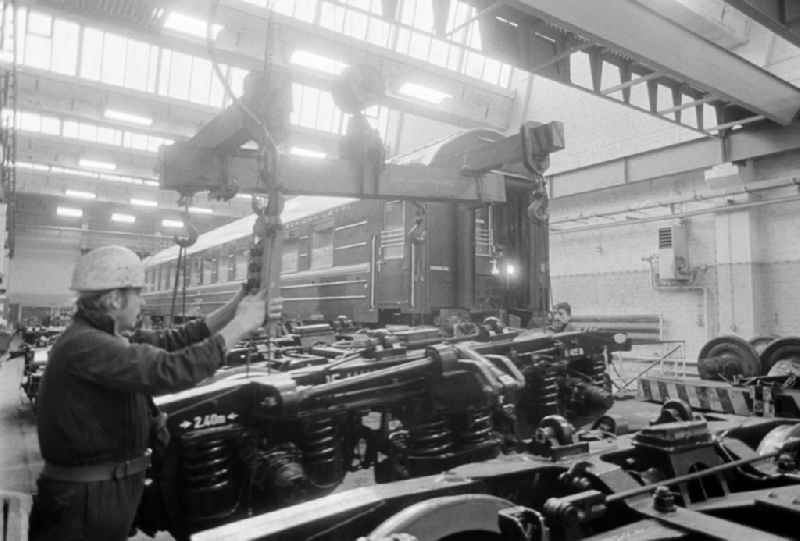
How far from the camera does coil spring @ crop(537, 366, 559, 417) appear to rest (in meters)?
4.20

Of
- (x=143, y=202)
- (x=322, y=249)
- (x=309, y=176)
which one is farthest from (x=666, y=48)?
(x=143, y=202)

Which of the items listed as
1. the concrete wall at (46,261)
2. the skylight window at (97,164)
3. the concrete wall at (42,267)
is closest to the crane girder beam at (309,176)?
the skylight window at (97,164)

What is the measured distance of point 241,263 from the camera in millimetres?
11000

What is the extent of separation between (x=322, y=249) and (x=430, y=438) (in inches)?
206

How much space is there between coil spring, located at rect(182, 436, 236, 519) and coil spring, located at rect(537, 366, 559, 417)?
240cm

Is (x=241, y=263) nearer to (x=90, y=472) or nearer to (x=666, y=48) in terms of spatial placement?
(x=666, y=48)

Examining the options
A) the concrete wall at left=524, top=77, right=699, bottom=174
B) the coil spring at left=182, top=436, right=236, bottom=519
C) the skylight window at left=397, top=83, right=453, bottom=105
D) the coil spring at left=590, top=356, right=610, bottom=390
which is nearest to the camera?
the coil spring at left=182, top=436, right=236, bottom=519

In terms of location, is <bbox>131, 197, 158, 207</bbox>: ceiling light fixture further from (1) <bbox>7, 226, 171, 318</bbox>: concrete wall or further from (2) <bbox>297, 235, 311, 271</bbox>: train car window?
(2) <bbox>297, 235, 311, 271</bbox>: train car window

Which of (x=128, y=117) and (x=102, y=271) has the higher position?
(x=128, y=117)

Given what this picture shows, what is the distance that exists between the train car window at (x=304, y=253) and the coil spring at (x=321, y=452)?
18.1 feet

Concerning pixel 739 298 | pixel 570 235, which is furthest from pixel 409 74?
pixel 739 298

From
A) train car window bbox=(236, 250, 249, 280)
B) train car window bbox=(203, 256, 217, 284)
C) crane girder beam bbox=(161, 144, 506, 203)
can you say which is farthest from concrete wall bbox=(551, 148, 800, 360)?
train car window bbox=(203, 256, 217, 284)

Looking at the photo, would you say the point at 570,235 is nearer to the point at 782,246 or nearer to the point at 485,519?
the point at 782,246

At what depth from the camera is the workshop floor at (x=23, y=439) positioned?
15.3ft
